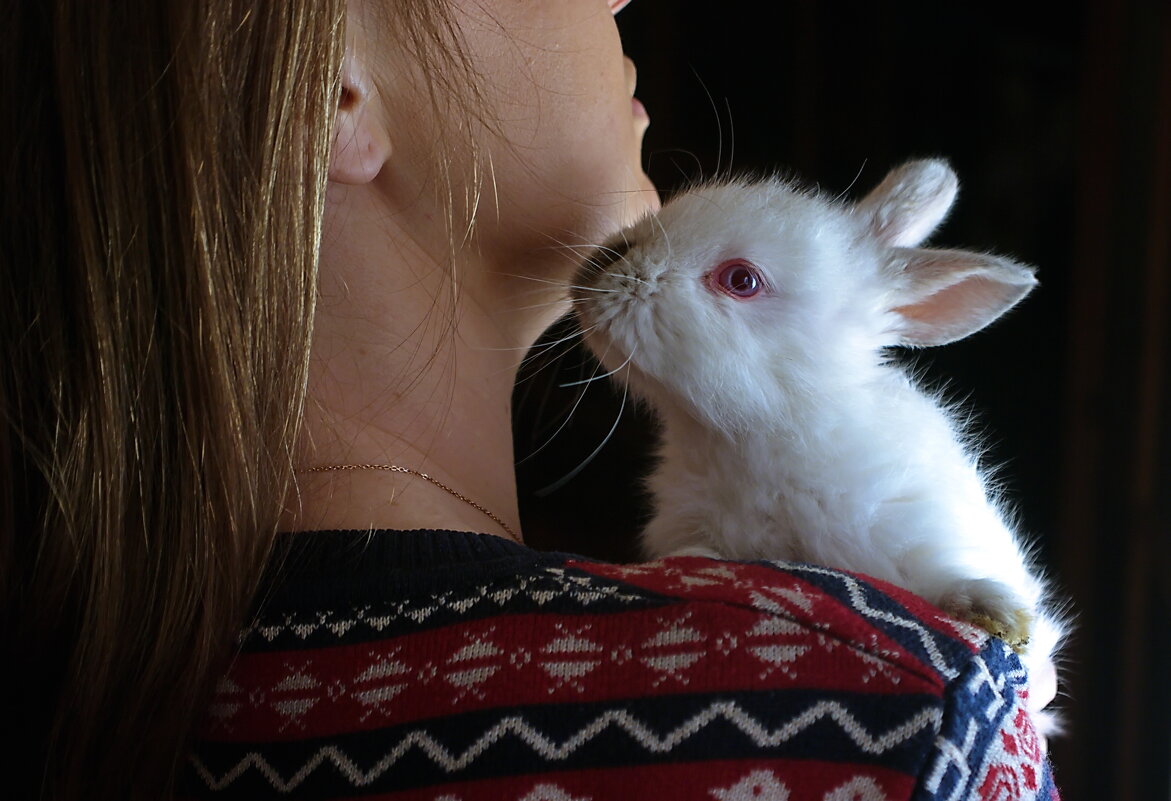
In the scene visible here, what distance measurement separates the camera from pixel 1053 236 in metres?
2.18

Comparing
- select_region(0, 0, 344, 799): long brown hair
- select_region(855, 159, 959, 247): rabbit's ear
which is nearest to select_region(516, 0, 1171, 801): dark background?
select_region(855, 159, 959, 247): rabbit's ear

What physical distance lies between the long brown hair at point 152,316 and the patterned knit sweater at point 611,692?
61mm

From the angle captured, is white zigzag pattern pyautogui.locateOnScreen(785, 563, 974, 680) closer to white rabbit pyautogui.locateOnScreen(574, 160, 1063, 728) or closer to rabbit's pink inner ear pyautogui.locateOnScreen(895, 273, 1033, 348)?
white rabbit pyautogui.locateOnScreen(574, 160, 1063, 728)

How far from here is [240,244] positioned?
0.72 metres

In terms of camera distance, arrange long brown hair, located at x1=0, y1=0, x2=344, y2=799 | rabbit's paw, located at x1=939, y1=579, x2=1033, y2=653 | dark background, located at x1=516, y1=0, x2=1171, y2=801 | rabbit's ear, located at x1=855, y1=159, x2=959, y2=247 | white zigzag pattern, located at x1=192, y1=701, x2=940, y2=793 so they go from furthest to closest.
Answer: dark background, located at x1=516, y1=0, x2=1171, y2=801, rabbit's ear, located at x1=855, y1=159, x2=959, y2=247, rabbit's paw, located at x1=939, y1=579, x2=1033, y2=653, long brown hair, located at x1=0, y1=0, x2=344, y2=799, white zigzag pattern, located at x1=192, y1=701, x2=940, y2=793

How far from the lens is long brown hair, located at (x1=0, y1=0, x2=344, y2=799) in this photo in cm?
69

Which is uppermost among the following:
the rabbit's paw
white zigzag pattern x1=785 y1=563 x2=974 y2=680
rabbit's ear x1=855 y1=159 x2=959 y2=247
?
rabbit's ear x1=855 y1=159 x2=959 y2=247

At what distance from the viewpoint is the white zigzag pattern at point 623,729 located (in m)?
0.58

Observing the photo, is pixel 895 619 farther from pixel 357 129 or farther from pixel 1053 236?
pixel 1053 236

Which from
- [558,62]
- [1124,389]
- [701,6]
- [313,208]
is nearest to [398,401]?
[313,208]

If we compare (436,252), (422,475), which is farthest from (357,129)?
(422,475)

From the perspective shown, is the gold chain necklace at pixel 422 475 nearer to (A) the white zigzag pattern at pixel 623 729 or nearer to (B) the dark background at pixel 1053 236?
(A) the white zigzag pattern at pixel 623 729

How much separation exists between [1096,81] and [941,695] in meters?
1.90

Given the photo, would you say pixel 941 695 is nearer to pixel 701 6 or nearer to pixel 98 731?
pixel 98 731
